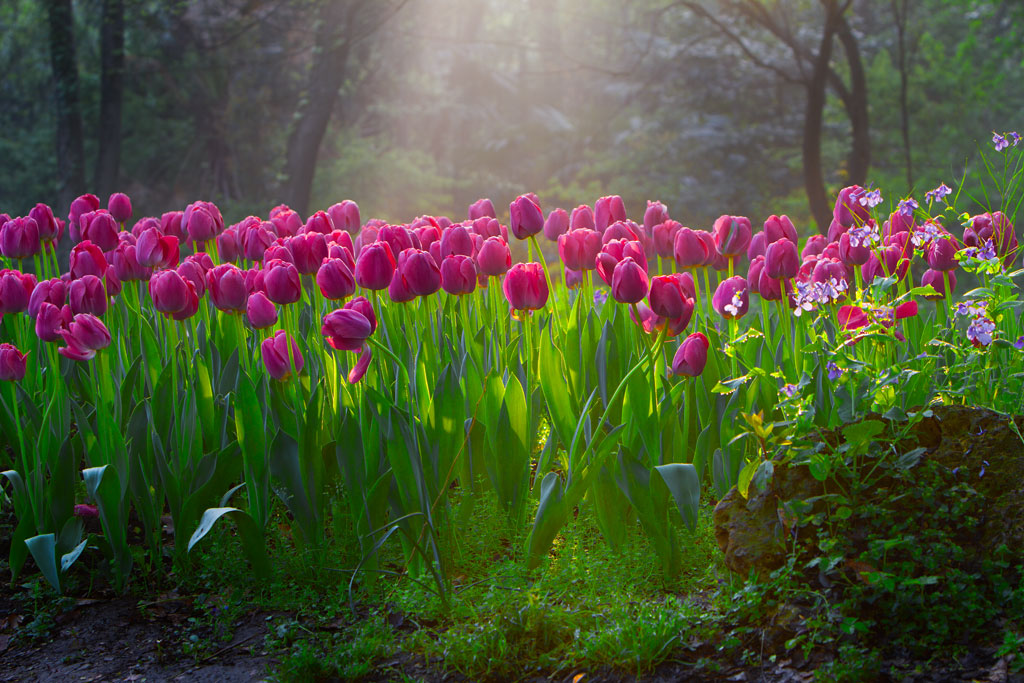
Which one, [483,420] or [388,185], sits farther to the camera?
[388,185]

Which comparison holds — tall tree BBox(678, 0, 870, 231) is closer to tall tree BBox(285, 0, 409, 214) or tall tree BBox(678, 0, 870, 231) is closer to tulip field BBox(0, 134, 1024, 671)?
tall tree BBox(285, 0, 409, 214)

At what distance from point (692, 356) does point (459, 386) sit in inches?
27.1

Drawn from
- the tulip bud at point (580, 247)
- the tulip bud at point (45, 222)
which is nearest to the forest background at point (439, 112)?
the tulip bud at point (45, 222)

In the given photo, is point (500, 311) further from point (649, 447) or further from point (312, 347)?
point (649, 447)

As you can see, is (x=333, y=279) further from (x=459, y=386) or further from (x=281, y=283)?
(x=459, y=386)

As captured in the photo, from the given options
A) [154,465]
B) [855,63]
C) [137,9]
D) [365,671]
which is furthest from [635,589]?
[137,9]

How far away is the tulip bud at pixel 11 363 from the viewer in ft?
8.67

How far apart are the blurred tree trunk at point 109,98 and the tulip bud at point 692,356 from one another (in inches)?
406

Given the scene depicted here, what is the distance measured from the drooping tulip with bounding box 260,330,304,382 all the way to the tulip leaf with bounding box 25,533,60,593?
812 mm

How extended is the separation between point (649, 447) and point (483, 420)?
1.70ft

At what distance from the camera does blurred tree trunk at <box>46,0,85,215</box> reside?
34.3 ft

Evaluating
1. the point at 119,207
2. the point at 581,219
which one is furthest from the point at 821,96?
the point at 119,207

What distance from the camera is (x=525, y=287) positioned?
103 inches

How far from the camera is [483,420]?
2721 mm
